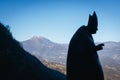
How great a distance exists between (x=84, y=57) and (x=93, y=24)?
1.01m

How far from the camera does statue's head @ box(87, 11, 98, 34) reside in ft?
21.4

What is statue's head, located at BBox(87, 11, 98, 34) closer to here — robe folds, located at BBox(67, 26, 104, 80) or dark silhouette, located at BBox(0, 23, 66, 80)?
robe folds, located at BBox(67, 26, 104, 80)

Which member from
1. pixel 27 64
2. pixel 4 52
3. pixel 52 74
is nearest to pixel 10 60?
pixel 4 52

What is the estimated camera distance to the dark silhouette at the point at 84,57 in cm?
621

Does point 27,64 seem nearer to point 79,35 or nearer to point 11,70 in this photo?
point 11,70

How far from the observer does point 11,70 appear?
37875mm

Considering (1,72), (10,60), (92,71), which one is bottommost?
(92,71)

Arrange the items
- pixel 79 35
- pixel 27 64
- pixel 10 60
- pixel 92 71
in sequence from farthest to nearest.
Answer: pixel 27 64 < pixel 10 60 < pixel 79 35 < pixel 92 71

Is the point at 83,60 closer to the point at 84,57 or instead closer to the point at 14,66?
the point at 84,57

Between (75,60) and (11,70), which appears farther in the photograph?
(11,70)

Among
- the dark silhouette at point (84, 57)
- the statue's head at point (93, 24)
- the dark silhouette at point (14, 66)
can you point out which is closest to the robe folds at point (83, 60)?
the dark silhouette at point (84, 57)

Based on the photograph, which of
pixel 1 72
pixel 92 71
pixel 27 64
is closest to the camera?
pixel 92 71

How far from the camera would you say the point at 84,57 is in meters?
6.33

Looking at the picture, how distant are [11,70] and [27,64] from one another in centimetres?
554
